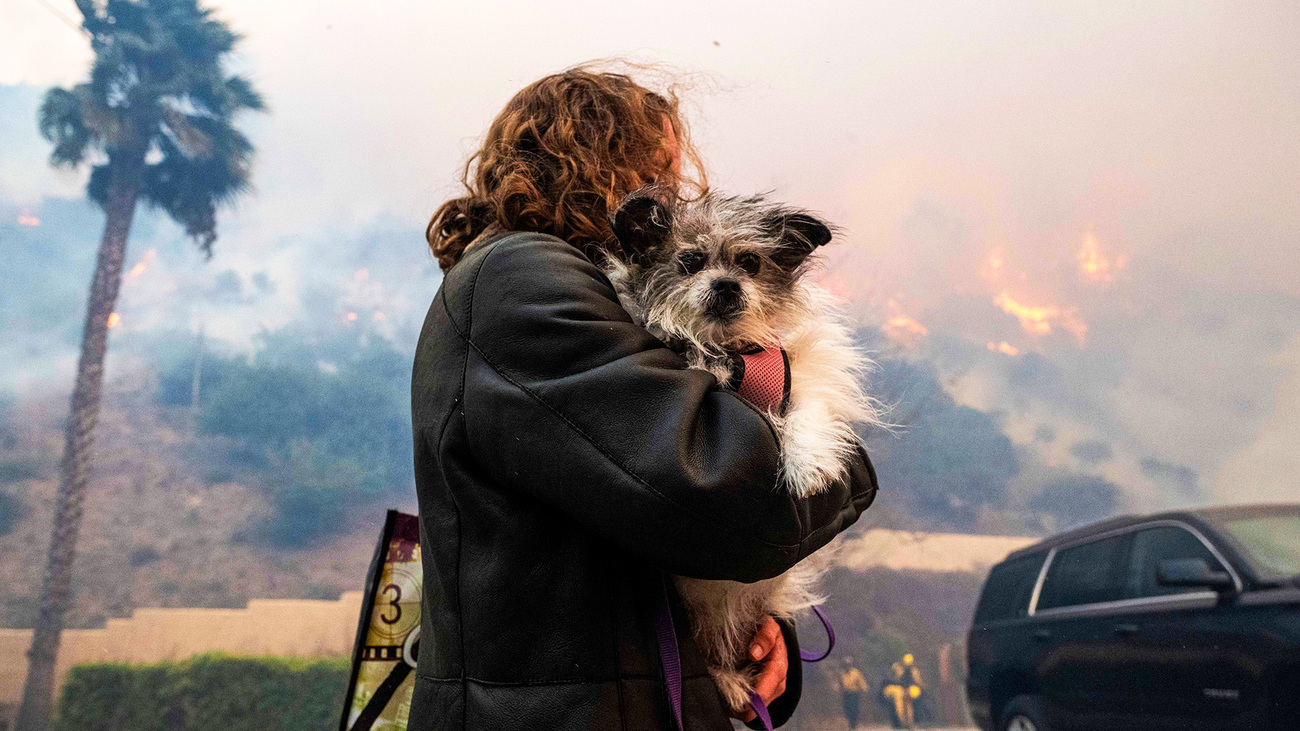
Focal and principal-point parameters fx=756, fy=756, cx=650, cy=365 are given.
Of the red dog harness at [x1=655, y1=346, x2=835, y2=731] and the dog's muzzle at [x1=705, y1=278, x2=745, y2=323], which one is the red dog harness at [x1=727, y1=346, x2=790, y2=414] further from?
the dog's muzzle at [x1=705, y1=278, x2=745, y2=323]

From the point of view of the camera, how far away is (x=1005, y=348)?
13.6 ft

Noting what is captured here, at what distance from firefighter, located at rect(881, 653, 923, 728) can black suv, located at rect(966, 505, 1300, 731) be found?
28 cm

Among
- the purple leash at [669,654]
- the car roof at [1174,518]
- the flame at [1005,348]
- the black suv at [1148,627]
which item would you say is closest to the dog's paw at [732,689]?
the purple leash at [669,654]

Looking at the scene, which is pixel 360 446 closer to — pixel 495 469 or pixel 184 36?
pixel 184 36

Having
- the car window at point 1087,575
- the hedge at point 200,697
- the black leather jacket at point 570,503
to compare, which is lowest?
the hedge at point 200,697

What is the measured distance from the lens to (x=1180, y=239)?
4.07 m

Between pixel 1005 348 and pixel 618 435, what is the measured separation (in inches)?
146

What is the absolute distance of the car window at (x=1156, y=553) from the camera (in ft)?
11.0

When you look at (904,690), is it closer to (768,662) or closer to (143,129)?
(768,662)

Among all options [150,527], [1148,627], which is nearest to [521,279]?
[1148,627]

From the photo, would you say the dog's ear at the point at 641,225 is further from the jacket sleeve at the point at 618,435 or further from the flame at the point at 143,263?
the flame at the point at 143,263

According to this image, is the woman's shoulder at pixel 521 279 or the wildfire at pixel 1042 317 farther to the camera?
the wildfire at pixel 1042 317

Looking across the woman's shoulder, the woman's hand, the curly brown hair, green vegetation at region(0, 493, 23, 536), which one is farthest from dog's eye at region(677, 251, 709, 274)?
green vegetation at region(0, 493, 23, 536)

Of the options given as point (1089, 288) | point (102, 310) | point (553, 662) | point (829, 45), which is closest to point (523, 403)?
point (553, 662)
